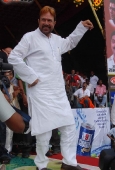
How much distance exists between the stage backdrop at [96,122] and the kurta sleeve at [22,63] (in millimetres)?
1958

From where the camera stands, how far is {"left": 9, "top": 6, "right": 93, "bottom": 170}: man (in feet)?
11.9

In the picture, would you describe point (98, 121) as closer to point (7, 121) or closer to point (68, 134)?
point (68, 134)

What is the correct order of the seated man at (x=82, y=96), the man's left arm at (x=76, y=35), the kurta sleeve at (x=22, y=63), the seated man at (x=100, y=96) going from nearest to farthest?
the kurta sleeve at (x=22, y=63), the man's left arm at (x=76, y=35), the seated man at (x=82, y=96), the seated man at (x=100, y=96)

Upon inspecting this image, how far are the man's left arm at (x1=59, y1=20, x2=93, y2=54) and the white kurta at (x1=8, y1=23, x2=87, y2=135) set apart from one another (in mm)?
181

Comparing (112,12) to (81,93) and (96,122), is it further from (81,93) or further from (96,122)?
(81,93)

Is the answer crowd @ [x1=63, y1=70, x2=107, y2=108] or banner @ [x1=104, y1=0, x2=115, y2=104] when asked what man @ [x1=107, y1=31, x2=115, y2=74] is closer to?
banner @ [x1=104, y1=0, x2=115, y2=104]

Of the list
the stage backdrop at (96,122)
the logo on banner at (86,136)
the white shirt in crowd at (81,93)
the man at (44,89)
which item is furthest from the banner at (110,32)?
the white shirt in crowd at (81,93)

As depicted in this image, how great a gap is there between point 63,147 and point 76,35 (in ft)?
4.27

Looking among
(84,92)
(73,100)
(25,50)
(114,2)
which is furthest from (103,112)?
(84,92)

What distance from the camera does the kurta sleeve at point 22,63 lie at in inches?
141

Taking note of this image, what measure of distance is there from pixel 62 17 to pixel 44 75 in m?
13.3

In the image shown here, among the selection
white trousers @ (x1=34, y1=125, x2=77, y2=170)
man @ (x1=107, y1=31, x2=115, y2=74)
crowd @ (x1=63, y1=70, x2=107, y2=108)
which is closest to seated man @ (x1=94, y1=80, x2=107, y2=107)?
crowd @ (x1=63, y1=70, x2=107, y2=108)

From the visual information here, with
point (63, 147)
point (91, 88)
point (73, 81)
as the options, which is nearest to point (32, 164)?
point (63, 147)

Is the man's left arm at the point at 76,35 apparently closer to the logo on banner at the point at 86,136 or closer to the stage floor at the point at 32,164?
the stage floor at the point at 32,164
